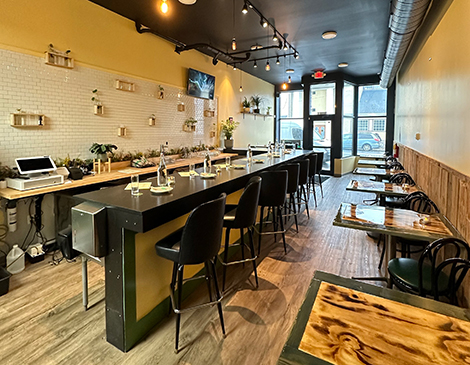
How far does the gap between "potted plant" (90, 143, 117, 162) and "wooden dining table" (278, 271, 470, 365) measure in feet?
12.4

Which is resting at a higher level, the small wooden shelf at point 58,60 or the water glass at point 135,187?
the small wooden shelf at point 58,60

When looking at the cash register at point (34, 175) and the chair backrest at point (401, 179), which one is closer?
the cash register at point (34, 175)

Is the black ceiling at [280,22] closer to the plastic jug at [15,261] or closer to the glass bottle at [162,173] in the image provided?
the glass bottle at [162,173]

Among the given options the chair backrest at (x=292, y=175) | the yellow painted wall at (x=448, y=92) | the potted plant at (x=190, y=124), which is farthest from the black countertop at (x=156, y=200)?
the potted plant at (x=190, y=124)

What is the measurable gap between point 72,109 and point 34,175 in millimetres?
1191

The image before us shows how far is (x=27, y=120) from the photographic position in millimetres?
3322

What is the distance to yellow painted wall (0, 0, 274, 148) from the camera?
3230mm

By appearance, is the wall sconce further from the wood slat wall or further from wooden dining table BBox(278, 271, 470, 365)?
the wood slat wall

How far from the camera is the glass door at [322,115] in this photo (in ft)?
30.7

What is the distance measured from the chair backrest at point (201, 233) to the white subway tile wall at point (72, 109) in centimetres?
279

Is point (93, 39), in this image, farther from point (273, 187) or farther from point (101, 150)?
point (273, 187)

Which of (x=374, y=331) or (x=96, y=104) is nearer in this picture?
(x=374, y=331)

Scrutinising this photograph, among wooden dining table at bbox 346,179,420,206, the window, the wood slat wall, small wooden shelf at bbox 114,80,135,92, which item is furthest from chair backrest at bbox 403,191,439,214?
the window

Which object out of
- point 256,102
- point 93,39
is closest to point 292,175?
point 93,39
